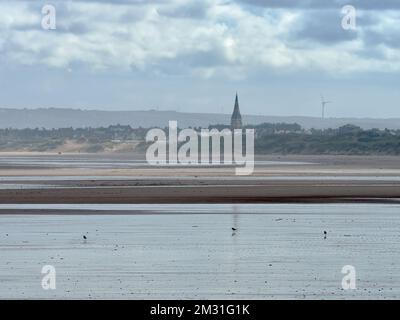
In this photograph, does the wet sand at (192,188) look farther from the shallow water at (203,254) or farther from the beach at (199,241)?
the shallow water at (203,254)

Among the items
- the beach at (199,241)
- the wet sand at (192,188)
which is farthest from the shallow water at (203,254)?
the wet sand at (192,188)

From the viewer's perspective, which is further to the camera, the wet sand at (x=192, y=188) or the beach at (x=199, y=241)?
the wet sand at (x=192, y=188)

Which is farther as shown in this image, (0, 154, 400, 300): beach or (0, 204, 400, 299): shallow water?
(0, 154, 400, 300): beach

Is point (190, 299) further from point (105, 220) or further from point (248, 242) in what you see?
point (105, 220)

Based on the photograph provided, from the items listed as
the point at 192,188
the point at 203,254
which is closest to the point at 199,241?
the point at 203,254

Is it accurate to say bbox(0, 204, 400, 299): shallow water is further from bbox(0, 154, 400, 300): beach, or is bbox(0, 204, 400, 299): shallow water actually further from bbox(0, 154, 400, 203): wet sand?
bbox(0, 154, 400, 203): wet sand

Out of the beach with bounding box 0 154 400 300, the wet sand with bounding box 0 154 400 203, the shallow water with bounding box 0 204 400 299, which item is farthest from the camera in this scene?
the wet sand with bounding box 0 154 400 203

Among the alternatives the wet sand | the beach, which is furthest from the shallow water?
the wet sand

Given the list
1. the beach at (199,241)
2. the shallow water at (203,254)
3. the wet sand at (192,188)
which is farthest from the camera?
the wet sand at (192,188)
